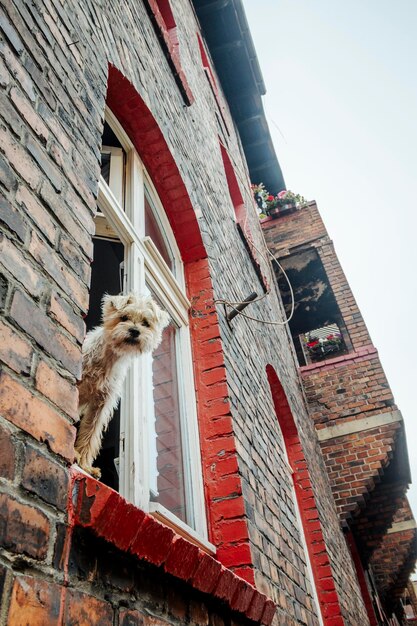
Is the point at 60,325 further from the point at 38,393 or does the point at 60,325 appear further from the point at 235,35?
the point at 235,35

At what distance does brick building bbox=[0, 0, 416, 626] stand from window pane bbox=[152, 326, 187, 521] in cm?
1

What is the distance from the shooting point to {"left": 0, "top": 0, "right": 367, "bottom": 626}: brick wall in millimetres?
996

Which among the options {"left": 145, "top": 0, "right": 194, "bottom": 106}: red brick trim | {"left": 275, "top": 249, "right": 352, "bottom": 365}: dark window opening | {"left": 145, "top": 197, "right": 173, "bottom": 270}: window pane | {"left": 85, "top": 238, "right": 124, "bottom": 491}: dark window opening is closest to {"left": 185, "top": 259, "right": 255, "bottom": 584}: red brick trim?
{"left": 145, "top": 197, "right": 173, "bottom": 270}: window pane

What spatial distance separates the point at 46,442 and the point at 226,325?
225 cm

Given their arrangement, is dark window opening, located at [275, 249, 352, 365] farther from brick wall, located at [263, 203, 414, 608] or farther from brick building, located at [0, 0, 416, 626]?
brick building, located at [0, 0, 416, 626]

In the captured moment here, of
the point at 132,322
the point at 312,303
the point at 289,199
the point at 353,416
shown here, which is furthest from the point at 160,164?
the point at 289,199

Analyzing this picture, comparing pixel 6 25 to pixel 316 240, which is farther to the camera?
pixel 316 240

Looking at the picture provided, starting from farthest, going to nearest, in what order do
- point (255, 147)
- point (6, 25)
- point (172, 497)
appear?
point (255, 147) → point (172, 497) → point (6, 25)

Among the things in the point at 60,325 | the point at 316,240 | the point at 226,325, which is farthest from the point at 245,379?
the point at 316,240

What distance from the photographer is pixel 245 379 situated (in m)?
3.33

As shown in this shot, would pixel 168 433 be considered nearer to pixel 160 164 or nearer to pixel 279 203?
pixel 160 164

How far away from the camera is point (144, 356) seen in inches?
97.3

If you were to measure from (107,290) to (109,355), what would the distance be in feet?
8.10

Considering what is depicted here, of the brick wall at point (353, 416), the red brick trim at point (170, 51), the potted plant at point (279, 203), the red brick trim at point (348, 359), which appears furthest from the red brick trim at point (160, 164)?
the potted plant at point (279, 203)
